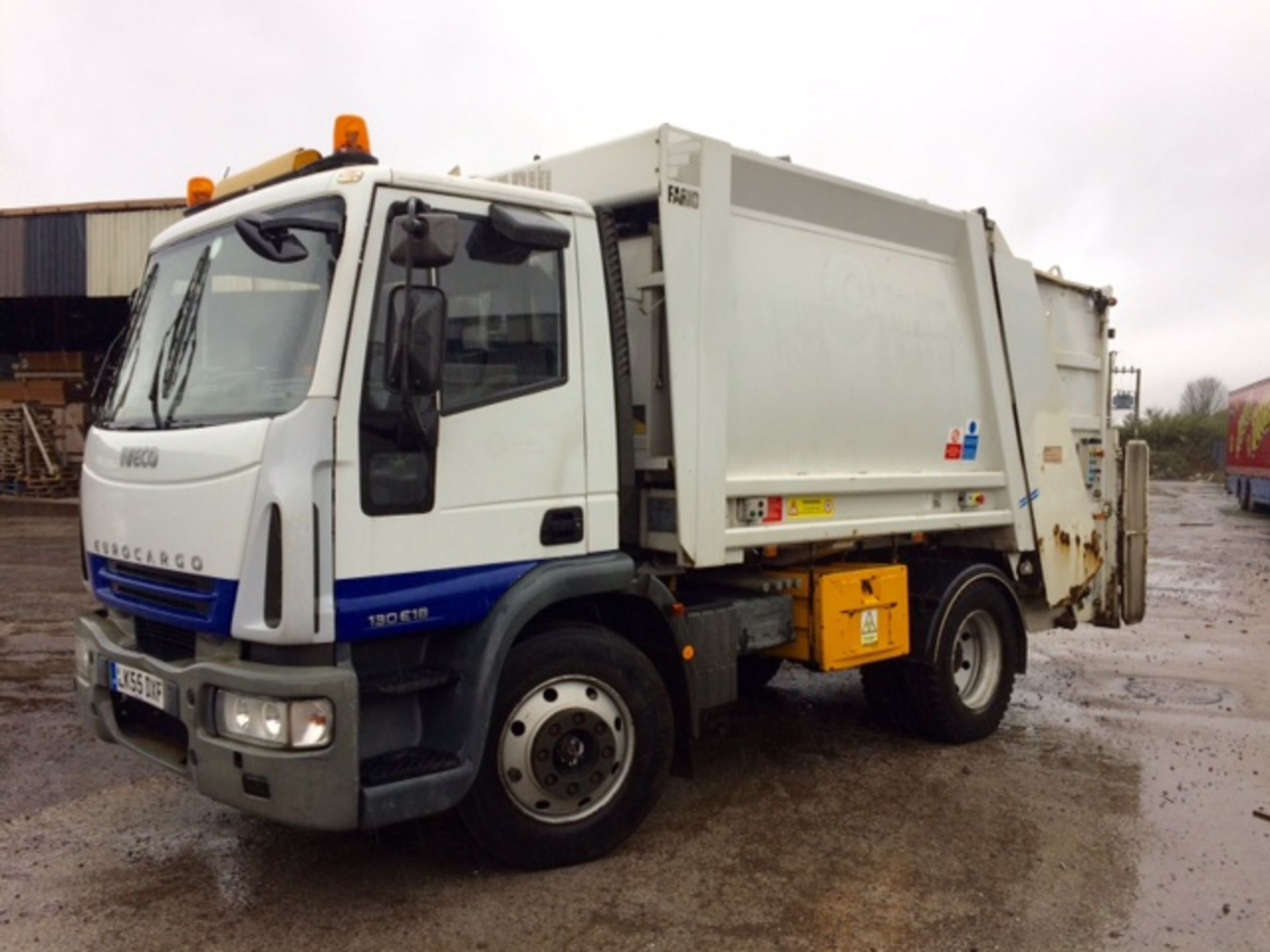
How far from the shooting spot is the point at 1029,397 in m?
6.45

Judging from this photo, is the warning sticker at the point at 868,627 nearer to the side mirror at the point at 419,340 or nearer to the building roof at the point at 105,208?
the side mirror at the point at 419,340

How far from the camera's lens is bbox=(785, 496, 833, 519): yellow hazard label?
5.12m

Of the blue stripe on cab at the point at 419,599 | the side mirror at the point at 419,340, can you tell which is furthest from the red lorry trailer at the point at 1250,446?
the side mirror at the point at 419,340

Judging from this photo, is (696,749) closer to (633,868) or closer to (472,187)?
(633,868)

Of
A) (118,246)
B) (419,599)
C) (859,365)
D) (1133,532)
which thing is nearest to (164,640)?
(419,599)

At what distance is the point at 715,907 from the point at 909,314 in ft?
11.3

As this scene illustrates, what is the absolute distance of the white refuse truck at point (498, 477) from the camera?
3.50 m

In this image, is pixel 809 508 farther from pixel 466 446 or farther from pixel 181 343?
pixel 181 343

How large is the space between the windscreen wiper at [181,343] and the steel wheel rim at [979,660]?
4.56 meters

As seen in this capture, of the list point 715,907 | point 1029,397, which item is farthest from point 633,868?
point 1029,397

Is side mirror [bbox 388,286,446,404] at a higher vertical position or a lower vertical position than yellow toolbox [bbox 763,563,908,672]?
higher

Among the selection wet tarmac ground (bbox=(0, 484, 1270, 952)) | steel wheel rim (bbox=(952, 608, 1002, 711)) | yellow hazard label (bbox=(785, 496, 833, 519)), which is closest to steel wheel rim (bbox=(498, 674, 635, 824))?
wet tarmac ground (bbox=(0, 484, 1270, 952))

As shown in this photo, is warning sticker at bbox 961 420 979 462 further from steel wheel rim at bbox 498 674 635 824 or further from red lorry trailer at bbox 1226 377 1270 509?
red lorry trailer at bbox 1226 377 1270 509

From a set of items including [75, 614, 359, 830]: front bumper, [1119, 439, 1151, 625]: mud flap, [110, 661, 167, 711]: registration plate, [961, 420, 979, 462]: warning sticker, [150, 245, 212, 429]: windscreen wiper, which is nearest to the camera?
[75, 614, 359, 830]: front bumper
